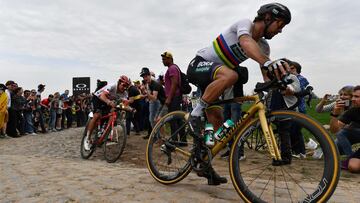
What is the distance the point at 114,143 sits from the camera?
8.30 meters

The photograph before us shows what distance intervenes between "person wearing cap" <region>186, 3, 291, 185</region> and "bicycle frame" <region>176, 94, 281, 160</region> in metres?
0.28

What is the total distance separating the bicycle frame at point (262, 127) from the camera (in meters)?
3.21

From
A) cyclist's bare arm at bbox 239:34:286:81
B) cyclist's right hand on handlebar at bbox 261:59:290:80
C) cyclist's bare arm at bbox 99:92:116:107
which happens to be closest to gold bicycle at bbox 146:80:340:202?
cyclist's right hand on handlebar at bbox 261:59:290:80

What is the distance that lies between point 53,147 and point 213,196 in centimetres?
819

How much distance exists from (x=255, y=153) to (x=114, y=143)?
191 inches

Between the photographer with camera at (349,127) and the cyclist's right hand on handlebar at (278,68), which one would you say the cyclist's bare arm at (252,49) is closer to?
the cyclist's right hand on handlebar at (278,68)

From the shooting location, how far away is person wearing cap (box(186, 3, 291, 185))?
11.3ft

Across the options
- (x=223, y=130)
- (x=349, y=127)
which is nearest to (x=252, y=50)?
(x=223, y=130)

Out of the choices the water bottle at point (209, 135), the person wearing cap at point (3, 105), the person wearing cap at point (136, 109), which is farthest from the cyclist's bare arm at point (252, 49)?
the person wearing cap at point (3, 105)

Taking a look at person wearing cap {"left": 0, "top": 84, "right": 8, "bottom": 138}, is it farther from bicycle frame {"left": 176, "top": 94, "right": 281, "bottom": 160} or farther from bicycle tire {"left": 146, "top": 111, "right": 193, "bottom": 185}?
bicycle frame {"left": 176, "top": 94, "right": 281, "bottom": 160}

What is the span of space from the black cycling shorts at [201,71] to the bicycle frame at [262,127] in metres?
0.41

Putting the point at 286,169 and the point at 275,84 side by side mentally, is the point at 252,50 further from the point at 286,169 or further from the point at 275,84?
the point at 286,169

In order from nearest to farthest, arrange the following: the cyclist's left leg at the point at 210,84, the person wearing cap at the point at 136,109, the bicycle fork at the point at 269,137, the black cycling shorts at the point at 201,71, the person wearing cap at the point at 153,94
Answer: the bicycle fork at the point at 269,137, the cyclist's left leg at the point at 210,84, the black cycling shorts at the point at 201,71, the person wearing cap at the point at 153,94, the person wearing cap at the point at 136,109

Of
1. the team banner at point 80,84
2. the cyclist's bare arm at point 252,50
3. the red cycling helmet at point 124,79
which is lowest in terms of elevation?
the cyclist's bare arm at point 252,50
